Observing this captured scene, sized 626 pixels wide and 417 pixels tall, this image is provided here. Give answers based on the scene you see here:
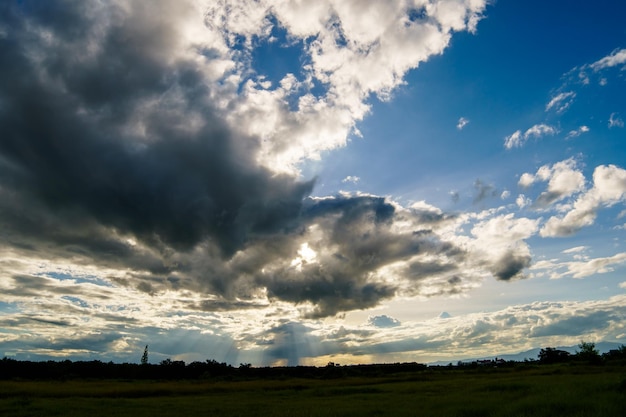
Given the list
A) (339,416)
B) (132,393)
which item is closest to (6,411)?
(132,393)

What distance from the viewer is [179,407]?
118ft

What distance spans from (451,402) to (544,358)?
153 m

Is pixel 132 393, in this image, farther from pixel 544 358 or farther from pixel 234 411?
pixel 544 358

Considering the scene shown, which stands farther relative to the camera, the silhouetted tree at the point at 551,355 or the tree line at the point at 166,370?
the silhouetted tree at the point at 551,355

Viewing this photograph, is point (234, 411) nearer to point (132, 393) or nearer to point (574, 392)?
point (574, 392)

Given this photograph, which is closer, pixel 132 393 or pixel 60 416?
pixel 60 416

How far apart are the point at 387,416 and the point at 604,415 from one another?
448 inches

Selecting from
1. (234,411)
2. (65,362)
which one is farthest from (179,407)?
(65,362)

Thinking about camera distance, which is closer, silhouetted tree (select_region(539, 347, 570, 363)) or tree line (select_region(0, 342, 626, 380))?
tree line (select_region(0, 342, 626, 380))

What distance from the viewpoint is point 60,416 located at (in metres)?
29.9

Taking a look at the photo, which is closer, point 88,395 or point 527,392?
point 527,392

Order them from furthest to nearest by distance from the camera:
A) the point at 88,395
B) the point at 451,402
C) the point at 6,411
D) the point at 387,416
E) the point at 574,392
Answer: the point at 88,395 < the point at 6,411 < the point at 451,402 < the point at 574,392 < the point at 387,416

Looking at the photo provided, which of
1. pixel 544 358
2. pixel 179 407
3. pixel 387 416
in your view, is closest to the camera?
pixel 387 416

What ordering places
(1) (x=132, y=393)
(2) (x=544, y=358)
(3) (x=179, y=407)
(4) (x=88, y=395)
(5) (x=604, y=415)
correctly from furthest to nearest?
(2) (x=544, y=358) < (1) (x=132, y=393) < (4) (x=88, y=395) < (3) (x=179, y=407) < (5) (x=604, y=415)
